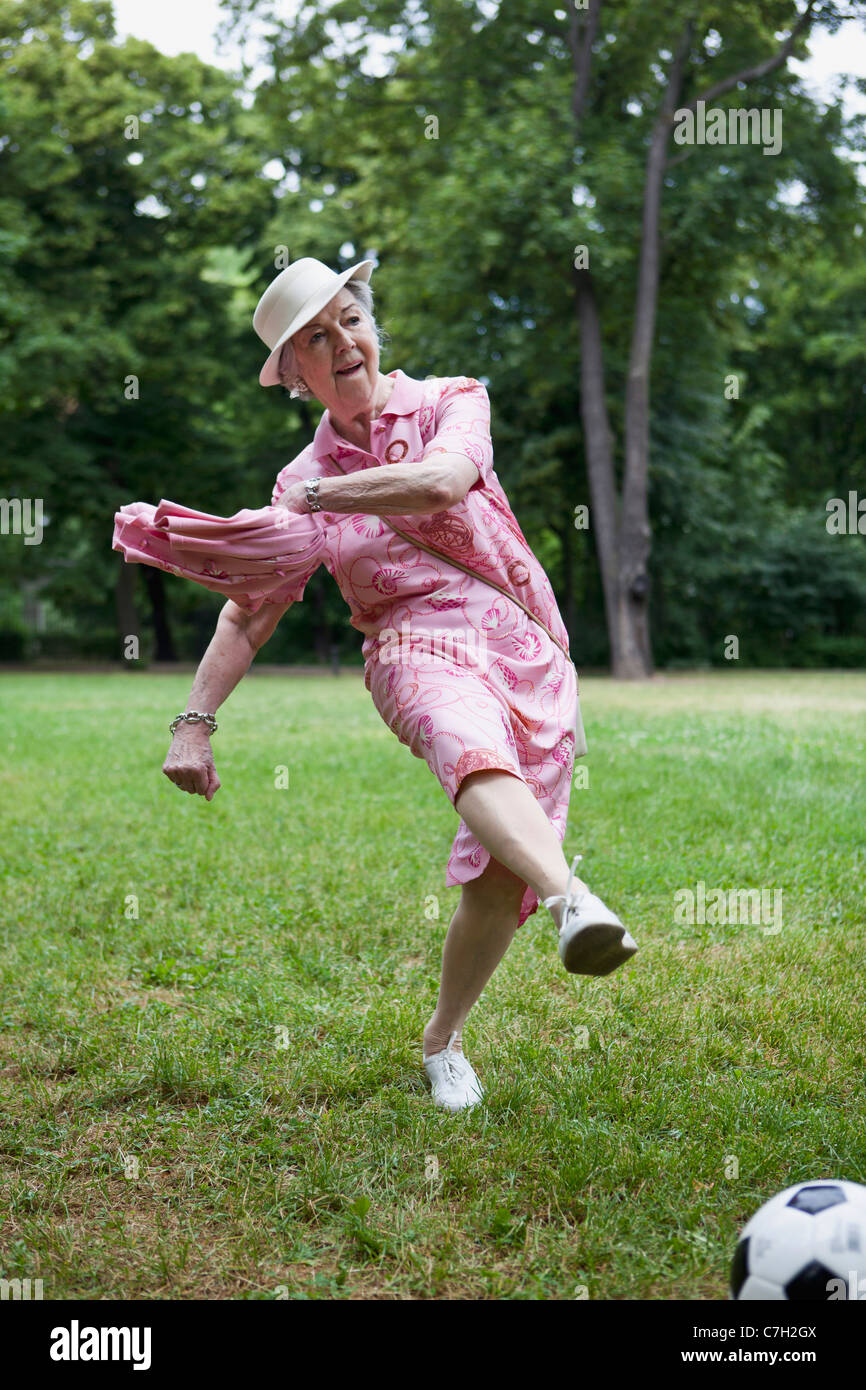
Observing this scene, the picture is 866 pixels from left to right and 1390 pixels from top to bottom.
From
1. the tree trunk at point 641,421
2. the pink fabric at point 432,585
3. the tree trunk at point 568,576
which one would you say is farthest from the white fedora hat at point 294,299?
the tree trunk at point 568,576

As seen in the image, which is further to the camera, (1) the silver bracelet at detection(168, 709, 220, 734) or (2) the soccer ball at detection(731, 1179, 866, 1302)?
(1) the silver bracelet at detection(168, 709, 220, 734)

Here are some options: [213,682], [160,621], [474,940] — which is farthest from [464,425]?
[160,621]

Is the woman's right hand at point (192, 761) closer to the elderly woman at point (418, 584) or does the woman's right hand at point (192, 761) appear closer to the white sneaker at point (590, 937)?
the elderly woman at point (418, 584)

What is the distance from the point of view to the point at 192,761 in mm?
3160

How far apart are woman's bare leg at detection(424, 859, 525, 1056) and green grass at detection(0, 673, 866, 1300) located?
237 millimetres

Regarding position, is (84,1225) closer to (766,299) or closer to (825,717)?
(825,717)

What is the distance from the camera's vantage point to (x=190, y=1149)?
3191 mm

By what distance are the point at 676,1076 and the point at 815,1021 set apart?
27.8 inches

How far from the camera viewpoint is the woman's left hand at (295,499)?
2.98m

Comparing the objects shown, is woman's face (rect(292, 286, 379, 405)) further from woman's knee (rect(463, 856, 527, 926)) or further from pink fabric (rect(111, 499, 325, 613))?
woman's knee (rect(463, 856, 527, 926))

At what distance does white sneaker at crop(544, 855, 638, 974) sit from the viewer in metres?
2.50

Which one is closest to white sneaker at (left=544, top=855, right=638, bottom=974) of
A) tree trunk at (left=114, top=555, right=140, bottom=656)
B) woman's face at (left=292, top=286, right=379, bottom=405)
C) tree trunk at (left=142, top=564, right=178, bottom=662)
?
woman's face at (left=292, top=286, right=379, bottom=405)

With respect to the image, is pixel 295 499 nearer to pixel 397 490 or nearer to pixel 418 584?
pixel 397 490
